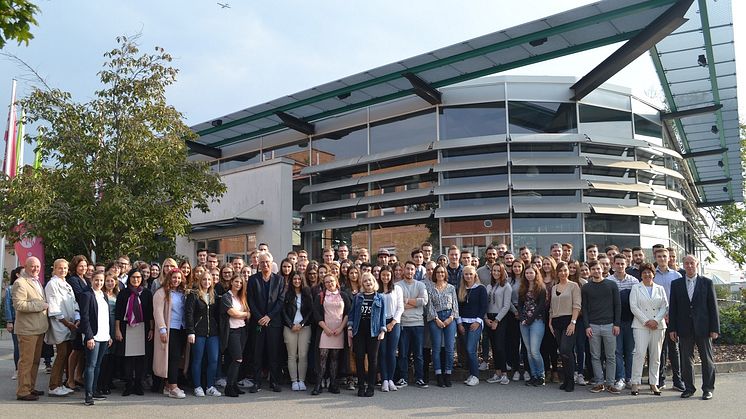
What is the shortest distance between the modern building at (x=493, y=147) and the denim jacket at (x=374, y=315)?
9.20 metres

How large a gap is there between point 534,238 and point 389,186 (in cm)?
499

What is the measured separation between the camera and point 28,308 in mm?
8172

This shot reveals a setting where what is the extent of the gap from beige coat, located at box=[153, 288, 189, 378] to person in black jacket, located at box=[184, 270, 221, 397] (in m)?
0.30

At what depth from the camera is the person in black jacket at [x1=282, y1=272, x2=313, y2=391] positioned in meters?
9.13

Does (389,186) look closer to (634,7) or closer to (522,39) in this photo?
(522,39)

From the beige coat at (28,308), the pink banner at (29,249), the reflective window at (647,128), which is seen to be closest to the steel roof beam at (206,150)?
the pink banner at (29,249)

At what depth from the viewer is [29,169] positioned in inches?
483

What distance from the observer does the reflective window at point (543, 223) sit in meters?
17.8

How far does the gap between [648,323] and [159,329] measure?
7.06 m

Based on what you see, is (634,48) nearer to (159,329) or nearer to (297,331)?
(297,331)

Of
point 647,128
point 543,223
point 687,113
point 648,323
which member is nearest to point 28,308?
point 648,323

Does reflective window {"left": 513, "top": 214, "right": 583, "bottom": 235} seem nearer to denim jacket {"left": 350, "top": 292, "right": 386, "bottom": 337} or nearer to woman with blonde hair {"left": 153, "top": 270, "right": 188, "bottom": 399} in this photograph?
denim jacket {"left": 350, "top": 292, "right": 386, "bottom": 337}

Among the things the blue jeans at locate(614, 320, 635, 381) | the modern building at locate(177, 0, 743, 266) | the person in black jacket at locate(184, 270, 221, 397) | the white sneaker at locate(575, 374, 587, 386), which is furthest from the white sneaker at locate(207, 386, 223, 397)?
the modern building at locate(177, 0, 743, 266)

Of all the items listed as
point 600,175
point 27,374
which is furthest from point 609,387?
point 600,175
